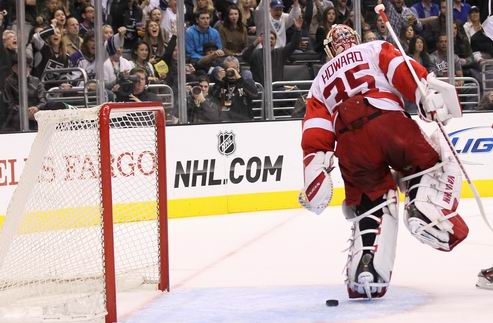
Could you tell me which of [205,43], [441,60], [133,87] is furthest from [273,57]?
[441,60]

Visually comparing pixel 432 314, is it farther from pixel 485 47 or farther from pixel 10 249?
pixel 485 47

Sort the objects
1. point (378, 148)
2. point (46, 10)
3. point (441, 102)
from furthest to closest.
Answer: point (46, 10)
point (378, 148)
point (441, 102)

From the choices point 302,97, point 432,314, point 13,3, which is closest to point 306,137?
point 432,314

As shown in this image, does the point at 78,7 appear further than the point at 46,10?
Yes

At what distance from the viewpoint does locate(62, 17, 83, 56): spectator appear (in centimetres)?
838

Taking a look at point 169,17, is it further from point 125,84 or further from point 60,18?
point 60,18

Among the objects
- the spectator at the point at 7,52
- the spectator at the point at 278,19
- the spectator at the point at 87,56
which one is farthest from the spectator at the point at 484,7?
the spectator at the point at 7,52

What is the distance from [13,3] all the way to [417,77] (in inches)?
168

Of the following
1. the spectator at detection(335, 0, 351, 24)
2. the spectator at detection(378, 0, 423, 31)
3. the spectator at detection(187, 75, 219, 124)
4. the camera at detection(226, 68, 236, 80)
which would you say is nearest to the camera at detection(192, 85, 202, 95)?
the spectator at detection(187, 75, 219, 124)

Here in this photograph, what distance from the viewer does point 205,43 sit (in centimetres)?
923

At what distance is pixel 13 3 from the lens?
316 inches

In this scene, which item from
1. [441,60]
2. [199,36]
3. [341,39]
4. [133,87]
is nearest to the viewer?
[341,39]

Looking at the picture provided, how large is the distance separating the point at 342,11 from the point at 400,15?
28.3 inches

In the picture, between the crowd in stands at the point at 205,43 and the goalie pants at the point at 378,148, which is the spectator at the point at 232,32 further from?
the goalie pants at the point at 378,148
